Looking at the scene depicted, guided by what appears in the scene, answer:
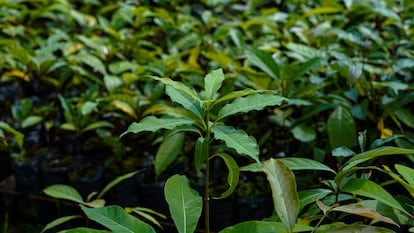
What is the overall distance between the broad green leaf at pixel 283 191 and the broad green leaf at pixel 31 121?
1.09m

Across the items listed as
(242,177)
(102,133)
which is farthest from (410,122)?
(102,133)

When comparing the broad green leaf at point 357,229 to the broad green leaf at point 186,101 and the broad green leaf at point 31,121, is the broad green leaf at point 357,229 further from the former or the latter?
the broad green leaf at point 31,121

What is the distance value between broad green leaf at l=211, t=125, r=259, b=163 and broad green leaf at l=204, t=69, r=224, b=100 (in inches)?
2.8

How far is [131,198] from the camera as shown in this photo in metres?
1.49

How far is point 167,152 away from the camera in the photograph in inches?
54.1

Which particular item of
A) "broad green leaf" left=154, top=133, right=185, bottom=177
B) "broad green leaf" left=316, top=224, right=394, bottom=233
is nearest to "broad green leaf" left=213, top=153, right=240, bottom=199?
"broad green leaf" left=316, top=224, right=394, bottom=233

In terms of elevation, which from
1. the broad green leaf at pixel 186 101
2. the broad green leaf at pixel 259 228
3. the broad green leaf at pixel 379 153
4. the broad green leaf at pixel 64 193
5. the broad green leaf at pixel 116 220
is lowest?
the broad green leaf at pixel 64 193

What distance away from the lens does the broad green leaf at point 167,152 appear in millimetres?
1364

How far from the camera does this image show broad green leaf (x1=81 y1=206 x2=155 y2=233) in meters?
0.86

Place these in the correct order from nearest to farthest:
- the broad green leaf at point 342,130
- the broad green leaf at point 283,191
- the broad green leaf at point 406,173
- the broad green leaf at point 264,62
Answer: the broad green leaf at point 283,191, the broad green leaf at point 406,173, the broad green leaf at point 342,130, the broad green leaf at point 264,62

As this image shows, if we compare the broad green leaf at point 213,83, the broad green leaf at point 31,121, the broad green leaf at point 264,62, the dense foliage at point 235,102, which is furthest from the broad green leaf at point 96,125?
the broad green leaf at point 213,83

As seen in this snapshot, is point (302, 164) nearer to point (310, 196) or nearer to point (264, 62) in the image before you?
point (310, 196)

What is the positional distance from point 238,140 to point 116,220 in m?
0.27

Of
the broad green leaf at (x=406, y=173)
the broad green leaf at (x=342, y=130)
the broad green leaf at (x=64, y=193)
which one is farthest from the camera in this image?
the broad green leaf at (x=342, y=130)
